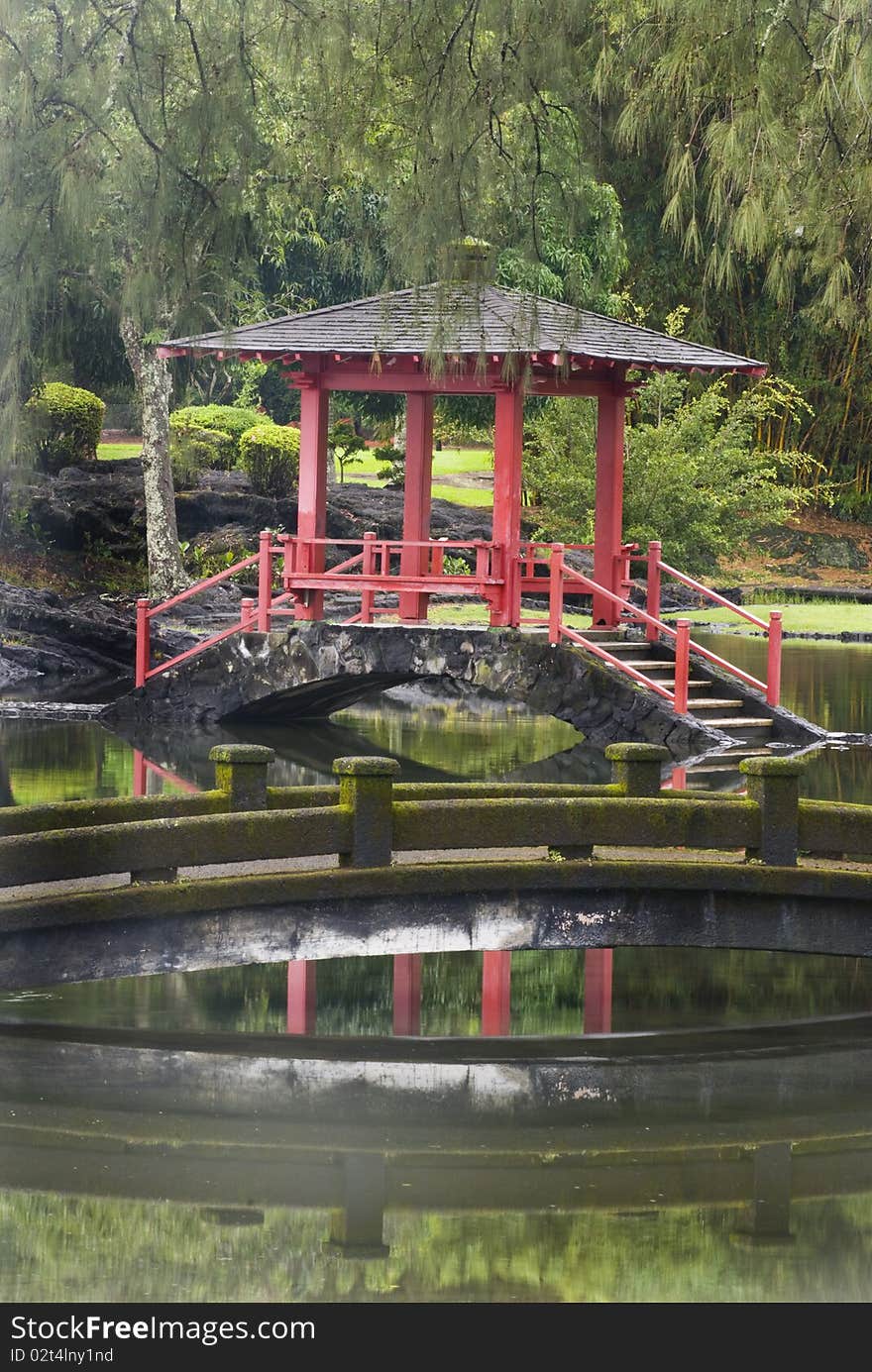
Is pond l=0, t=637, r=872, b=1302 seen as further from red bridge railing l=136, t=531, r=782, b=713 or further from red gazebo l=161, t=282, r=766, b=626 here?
red gazebo l=161, t=282, r=766, b=626

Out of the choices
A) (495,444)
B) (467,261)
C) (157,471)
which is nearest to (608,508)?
(495,444)

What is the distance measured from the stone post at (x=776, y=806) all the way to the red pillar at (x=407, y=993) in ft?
5.59

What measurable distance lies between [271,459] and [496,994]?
2035 centimetres

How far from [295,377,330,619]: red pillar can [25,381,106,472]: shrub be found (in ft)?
35.5

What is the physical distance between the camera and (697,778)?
14602 mm

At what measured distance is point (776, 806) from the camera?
888cm

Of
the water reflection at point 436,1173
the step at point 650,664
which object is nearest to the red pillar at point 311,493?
the step at point 650,664

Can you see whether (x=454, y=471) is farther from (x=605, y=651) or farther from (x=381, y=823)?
(x=381, y=823)

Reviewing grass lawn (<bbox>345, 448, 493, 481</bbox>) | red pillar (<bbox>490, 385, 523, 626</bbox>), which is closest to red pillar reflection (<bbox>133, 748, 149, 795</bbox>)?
red pillar (<bbox>490, 385, 523, 626</bbox>)

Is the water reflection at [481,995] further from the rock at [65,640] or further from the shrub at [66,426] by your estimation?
the shrub at [66,426]

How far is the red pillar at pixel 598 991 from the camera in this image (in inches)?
332

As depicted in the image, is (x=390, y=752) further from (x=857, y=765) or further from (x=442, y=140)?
(x=442, y=140)

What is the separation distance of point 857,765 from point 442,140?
8067 mm
